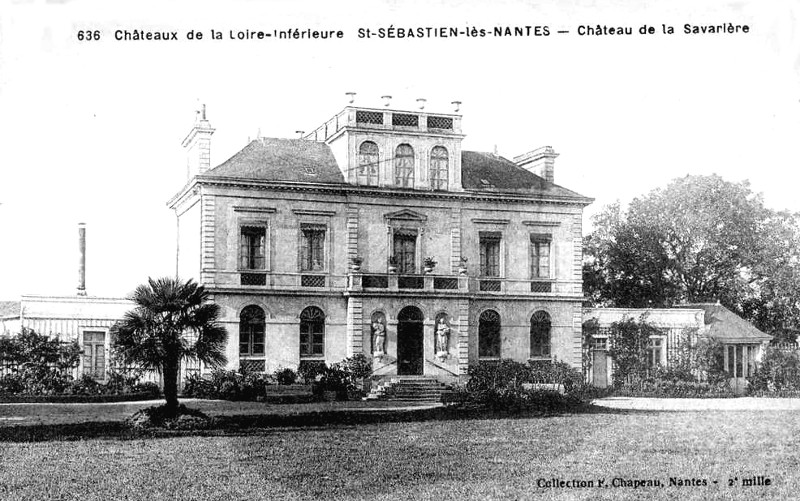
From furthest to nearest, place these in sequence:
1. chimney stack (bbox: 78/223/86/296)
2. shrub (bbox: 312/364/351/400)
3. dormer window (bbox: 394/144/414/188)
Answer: chimney stack (bbox: 78/223/86/296)
dormer window (bbox: 394/144/414/188)
shrub (bbox: 312/364/351/400)

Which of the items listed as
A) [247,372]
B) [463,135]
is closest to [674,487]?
[247,372]

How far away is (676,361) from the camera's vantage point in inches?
1187

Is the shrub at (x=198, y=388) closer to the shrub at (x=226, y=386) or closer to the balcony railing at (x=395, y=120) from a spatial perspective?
the shrub at (x=226, y=386)

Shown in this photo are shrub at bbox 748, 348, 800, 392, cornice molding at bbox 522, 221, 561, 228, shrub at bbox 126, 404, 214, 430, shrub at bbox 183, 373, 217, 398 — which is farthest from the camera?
shrub at bbox 748, 348, 800, 392

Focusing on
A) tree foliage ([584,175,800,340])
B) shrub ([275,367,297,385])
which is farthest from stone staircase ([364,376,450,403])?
tree foliage ([584,175,800,340])

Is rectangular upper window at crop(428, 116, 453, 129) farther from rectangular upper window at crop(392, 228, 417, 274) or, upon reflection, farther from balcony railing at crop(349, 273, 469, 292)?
balcony railing at crop(349, 273, 469, 292)

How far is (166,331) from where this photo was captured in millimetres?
16781

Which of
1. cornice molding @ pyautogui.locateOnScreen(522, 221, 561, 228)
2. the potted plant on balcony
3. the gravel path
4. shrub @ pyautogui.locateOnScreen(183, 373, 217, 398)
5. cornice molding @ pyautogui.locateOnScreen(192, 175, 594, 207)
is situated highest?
cornice molding @ pyautogui.locateOnScreen(192, 175, 594, 207)

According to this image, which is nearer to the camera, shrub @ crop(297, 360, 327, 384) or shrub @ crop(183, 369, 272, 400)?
shrub @ crop(183, 369, 272, 400)

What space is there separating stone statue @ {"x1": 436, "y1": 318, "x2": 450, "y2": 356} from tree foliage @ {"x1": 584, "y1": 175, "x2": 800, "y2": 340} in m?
9.98

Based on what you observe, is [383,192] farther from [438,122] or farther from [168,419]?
[168,419]

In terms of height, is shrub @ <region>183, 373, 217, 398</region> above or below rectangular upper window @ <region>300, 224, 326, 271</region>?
below

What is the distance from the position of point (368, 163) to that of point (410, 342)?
17.3ft

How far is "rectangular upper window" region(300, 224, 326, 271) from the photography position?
27.7 metres
